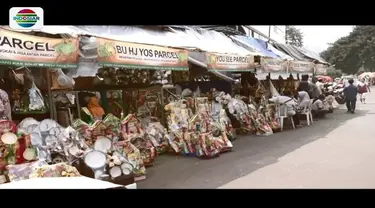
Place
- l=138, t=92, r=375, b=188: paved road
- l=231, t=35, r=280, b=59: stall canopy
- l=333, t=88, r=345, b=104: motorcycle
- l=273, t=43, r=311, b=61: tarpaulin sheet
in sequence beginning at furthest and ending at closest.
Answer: l=333, t=88, r=345, b=104: motorcycle
l=273, t=43, r=311, b=61: tarpaulin sheet
l=231, t=35, r=280, b=59: stall canopy
l=138, t=92, r=375, b=188: paved road

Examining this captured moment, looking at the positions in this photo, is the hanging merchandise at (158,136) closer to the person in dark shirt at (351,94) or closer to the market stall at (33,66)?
the market stall at (33,66)

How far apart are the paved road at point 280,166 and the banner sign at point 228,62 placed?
59.3 inches

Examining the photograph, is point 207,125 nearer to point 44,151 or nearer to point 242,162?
point 242,162

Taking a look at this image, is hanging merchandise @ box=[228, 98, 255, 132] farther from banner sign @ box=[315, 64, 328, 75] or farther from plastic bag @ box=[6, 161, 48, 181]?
banner sign @ box=[315, 64, 328, 75]

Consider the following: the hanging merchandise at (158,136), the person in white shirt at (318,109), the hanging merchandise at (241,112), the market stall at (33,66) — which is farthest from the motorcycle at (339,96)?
the market stall at (33,66)

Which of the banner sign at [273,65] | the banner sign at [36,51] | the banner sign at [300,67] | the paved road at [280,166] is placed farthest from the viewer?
the banner sign at [300,67]

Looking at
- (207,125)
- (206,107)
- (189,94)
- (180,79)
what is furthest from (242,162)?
(180,79)

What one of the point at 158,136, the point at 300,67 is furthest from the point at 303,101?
the point at 158,136

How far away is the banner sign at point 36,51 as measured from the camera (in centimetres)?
390

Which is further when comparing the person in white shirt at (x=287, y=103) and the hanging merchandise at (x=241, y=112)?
the person in white shirt at (x=287, y=103)

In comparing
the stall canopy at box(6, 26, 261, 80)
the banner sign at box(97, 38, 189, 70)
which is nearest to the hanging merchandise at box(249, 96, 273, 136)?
the stall canopy at box(6, 26, 261, 80)

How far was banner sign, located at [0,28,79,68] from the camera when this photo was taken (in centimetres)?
390
